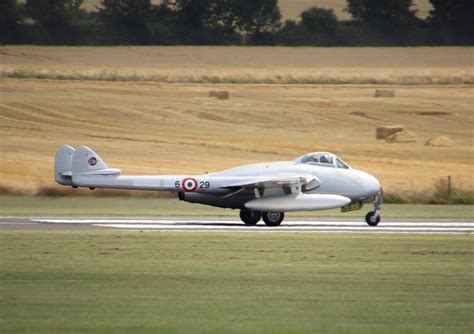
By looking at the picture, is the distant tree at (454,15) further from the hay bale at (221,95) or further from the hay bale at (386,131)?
the hay bale at (386,131)

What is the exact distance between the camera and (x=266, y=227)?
97.5 ft

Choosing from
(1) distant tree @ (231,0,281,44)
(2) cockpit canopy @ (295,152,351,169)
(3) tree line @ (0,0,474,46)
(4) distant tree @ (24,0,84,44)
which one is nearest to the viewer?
(2) cockpit canopy @ (295,152,351,169)

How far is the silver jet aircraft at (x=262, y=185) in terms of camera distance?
29891mm

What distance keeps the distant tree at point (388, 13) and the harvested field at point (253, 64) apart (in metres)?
1.88

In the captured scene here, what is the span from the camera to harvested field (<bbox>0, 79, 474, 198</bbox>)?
49.4 meters

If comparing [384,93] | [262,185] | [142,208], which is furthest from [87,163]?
[384,93]

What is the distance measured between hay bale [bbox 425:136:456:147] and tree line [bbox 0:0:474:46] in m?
22.9

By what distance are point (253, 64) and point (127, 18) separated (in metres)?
9.18

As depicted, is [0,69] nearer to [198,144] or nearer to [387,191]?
[198,144]

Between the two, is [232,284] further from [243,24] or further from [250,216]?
[243,24]

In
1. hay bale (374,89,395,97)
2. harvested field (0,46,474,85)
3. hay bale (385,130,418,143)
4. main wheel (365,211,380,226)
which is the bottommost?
hay bale (385,130,418,143)

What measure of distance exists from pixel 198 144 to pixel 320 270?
36.0 metres

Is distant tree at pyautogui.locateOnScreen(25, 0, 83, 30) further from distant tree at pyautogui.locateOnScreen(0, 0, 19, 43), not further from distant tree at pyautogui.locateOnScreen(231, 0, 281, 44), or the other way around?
distant tree at pyautogui.locateOnScreen(231, 0, 281, 44)

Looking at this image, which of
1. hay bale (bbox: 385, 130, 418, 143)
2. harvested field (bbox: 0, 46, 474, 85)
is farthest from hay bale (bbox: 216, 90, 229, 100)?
hay bale (bbox: 385, 130, 418, 143)
